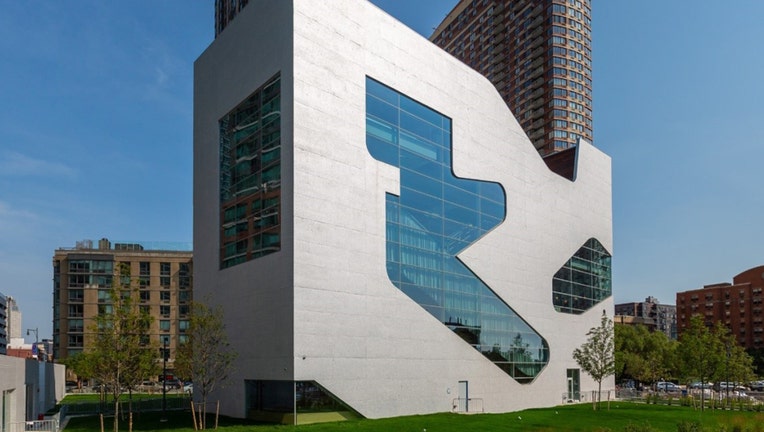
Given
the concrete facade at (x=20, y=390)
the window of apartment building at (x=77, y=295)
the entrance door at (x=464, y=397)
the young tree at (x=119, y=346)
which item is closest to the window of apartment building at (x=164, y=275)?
the window of apartment building at (x=77, y=295)

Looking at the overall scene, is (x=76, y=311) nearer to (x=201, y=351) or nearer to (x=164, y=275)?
(x=164, y=275)

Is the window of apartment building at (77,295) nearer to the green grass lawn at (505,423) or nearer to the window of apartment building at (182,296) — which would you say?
the window of apartment building at (182,296)

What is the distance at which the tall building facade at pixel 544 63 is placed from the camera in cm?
10625

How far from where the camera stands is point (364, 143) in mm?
34594

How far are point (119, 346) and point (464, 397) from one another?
21249 millimetres

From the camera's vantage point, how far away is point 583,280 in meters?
56.6

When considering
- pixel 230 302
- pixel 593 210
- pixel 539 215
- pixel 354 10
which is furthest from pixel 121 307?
pixel 593 210

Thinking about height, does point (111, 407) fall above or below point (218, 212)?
below

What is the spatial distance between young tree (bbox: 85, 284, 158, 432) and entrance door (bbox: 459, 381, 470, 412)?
19.4m

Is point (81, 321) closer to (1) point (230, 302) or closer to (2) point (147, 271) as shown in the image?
(2) point (147, 271)

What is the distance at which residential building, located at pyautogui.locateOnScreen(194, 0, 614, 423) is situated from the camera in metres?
31.3

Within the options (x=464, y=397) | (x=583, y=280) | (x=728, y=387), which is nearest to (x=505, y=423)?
(x=464, y=397)

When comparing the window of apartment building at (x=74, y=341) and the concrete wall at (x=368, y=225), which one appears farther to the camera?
the window of apartment building at (x=74, y=341)

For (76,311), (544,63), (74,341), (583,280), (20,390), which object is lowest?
(74,341)
